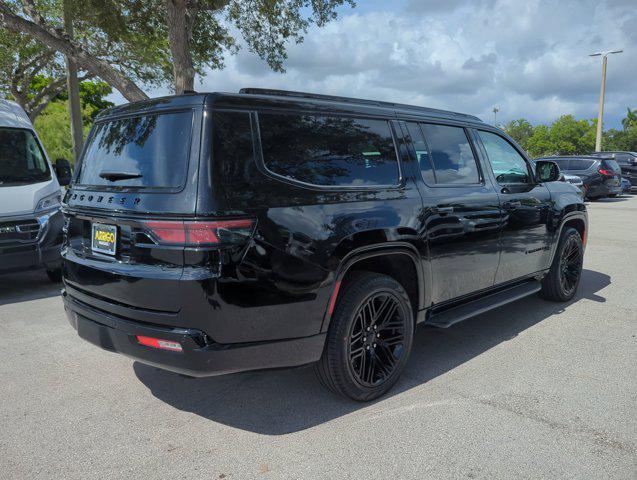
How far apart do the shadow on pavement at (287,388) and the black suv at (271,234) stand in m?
0.25

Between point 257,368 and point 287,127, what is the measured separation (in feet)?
4.56

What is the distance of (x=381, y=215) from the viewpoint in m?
3.38

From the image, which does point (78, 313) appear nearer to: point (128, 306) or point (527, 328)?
point (128, 306)

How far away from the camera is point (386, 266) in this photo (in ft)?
12.1

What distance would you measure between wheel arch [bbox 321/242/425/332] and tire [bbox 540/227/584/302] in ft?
8.07

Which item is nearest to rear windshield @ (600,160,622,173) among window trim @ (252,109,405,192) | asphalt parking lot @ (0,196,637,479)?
asphalt parking lot @ (0,196,637,479)

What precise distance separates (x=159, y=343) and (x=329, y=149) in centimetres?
152

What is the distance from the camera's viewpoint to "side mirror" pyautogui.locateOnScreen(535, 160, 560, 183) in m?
5.27

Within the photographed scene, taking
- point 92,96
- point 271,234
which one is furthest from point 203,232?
point 92,96

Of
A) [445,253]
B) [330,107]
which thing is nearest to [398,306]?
[445,253]

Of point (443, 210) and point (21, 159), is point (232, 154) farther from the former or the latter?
point (21, 159)

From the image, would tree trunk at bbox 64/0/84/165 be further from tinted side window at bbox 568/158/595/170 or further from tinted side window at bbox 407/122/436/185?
tinted side window at bbox 568/158/595/170

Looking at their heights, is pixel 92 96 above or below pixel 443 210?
above

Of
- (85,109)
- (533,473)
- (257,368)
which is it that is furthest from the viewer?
(85,109)
